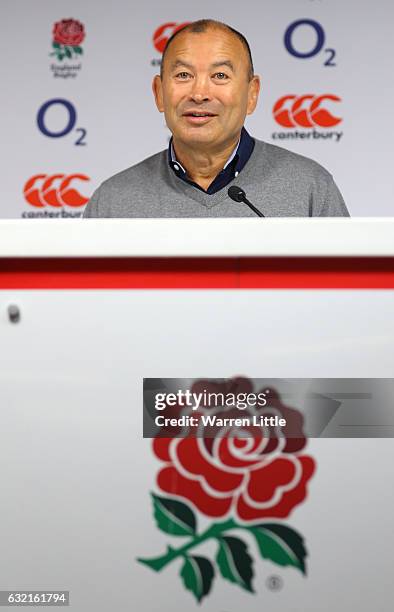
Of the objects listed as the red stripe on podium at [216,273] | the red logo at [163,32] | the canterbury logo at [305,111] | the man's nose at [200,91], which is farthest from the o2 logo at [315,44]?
the red stripe on podium at [216,273]

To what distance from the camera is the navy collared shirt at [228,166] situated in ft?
5.58

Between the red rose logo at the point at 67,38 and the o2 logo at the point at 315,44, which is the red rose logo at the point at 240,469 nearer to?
the o2 logo at the point at 315,44

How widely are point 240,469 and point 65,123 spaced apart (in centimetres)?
261

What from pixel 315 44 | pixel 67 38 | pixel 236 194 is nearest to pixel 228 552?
pixel 236 194

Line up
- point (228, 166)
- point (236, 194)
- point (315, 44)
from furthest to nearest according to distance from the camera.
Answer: point (315, 44)
point (228, 166)
point (236, 194)

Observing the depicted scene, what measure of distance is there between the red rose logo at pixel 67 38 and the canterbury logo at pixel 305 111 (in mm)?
879

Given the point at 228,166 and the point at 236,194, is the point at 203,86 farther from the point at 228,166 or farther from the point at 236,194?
the point at 236,194

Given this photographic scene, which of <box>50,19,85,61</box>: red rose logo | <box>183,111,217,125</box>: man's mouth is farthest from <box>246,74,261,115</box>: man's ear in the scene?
<box>50,19,85,61</box>: red rose logo

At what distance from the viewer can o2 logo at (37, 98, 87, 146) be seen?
10.3 feet

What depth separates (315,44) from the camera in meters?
3.06

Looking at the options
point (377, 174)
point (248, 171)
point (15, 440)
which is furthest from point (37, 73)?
point (15, 440)

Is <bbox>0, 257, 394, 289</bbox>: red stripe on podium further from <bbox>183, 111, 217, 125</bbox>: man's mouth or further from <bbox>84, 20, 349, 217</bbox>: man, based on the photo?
<bbox>183, 111, 217, 125</bbox>: man's mouth

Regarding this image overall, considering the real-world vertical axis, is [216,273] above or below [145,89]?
below

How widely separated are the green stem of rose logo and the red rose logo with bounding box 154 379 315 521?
0.05 ft
